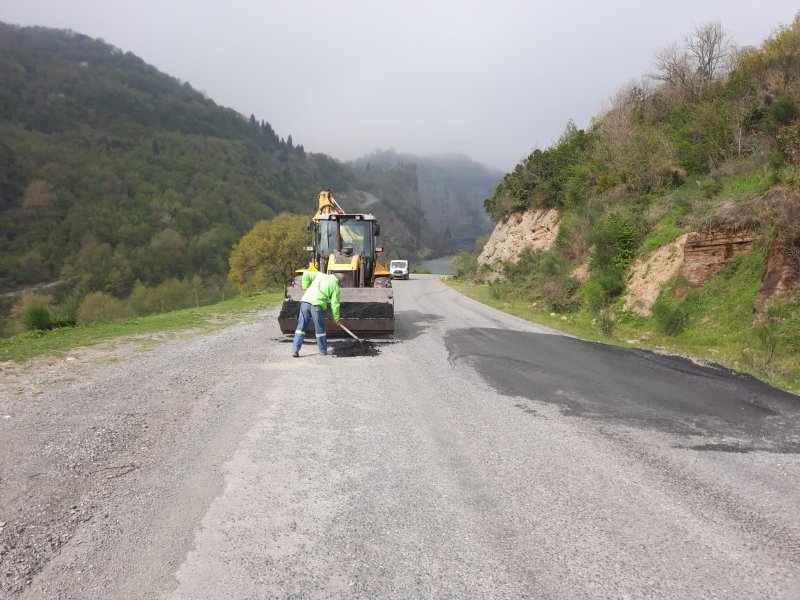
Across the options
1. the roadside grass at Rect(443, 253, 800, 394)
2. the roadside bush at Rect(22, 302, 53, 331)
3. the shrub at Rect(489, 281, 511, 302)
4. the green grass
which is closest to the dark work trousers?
the roadside grass at Rect(443, 253, 800, 394)

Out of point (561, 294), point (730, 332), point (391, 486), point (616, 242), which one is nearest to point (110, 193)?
point (561, 294)

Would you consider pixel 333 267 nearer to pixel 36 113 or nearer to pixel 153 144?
pixel 153 144

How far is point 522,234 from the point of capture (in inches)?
1328

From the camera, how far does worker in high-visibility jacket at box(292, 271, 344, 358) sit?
29.4 ft

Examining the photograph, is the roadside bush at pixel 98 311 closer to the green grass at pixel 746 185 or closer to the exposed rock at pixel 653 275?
the exposed rock at pixel 653 275

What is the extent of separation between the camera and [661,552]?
2.98 metres

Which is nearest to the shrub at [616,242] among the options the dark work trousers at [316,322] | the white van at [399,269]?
the dark work trousers at [316,322]

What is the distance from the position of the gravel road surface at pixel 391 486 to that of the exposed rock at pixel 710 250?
6.24 m

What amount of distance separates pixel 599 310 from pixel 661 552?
13.3 m

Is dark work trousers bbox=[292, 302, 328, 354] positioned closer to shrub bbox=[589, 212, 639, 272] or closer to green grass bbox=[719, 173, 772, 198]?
shrub bbox=[589, 212, 639, 272]

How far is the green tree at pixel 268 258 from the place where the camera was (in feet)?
154

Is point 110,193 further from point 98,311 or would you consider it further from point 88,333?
point 88,333

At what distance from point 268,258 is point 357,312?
3933 centimetres

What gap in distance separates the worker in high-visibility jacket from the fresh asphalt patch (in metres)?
2.67
